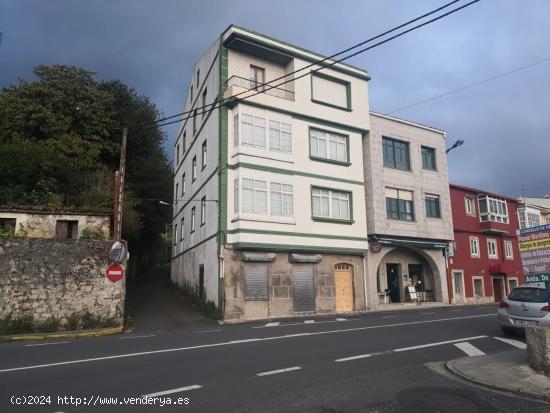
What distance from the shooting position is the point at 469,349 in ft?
31.8

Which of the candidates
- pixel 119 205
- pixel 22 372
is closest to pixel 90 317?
pixel 119 205

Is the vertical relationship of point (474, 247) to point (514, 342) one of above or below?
above

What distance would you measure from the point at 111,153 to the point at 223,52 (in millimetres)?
10073

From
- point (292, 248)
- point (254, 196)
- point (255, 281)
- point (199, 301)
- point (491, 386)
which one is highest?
point (254, 196)

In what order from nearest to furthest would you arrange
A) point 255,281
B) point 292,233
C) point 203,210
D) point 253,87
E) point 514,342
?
1. point 514,342
2. point 255,281
3. point 292,233
4. point 253,87
5. point 203,210

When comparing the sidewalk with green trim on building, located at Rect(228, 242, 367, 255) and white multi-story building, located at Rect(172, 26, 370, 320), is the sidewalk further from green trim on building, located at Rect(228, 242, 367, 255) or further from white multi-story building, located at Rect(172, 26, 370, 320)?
white multi-story building, located at Rect(172, 26, 370, 320)

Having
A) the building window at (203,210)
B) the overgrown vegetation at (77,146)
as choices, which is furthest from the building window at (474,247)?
the overgrown vegetation at (77,146)

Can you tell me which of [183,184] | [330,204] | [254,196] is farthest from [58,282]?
[183,184]

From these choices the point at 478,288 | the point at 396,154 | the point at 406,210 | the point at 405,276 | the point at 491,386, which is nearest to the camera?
the point at 491,386

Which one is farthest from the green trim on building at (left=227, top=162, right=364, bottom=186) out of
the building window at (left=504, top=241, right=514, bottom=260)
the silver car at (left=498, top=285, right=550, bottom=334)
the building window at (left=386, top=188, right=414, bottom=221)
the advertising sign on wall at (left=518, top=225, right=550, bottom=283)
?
the building window at (left=504, top=241, right=514, bottom=260)

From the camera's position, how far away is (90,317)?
51.7 ft

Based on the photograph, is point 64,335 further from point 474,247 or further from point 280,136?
point 474,247

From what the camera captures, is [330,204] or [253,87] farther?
[330,204]

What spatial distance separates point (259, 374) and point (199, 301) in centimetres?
1555
